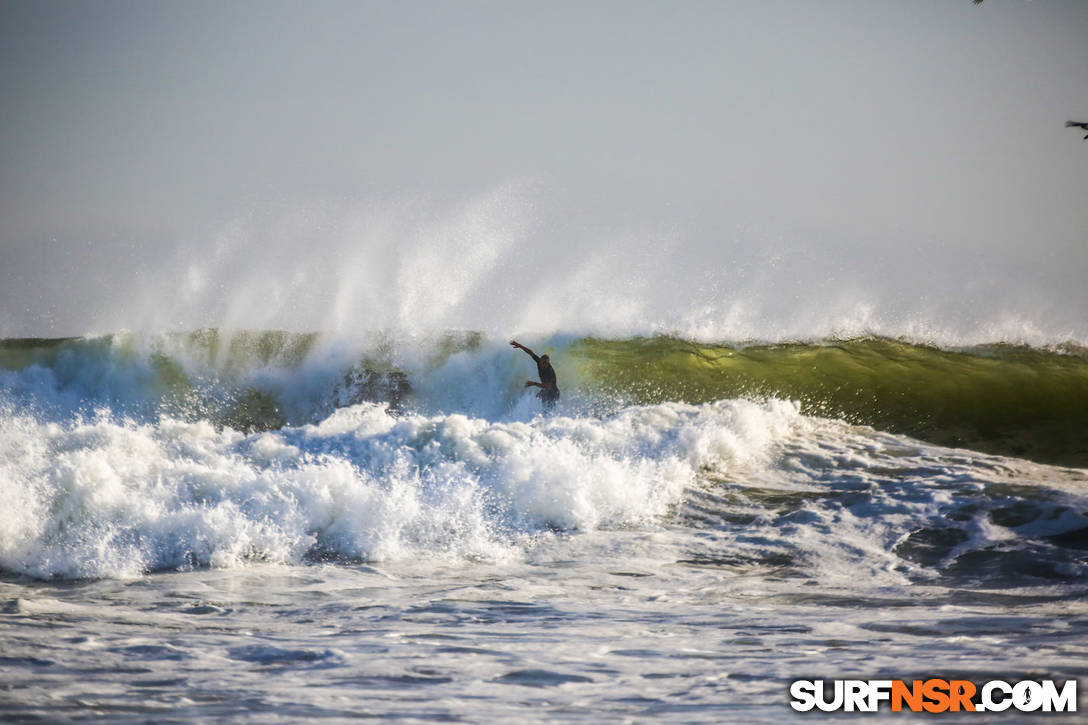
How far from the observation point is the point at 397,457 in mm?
9461

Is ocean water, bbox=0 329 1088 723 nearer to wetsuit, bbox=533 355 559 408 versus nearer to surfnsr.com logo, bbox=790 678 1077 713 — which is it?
surfnsr.com logo, bbox=790 678 1077 713

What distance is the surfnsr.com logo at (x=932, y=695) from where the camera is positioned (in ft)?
12.9

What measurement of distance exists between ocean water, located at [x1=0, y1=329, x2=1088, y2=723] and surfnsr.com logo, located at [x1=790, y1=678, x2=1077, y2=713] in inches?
5.3

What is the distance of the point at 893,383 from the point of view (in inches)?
594

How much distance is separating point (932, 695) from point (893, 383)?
38.9ft

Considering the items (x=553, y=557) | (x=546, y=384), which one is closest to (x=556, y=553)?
(x=553, y=557)

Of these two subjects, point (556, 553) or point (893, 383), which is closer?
point (556, 553)

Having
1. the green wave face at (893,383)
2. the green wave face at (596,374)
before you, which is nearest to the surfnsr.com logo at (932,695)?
the green wave face at (893,383)

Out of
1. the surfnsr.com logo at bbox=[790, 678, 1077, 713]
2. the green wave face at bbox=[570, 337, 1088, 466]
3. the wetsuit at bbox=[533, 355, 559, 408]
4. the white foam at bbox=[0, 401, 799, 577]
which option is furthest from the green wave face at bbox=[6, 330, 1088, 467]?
the surfnsr.com logo at bbox=[790, 678, 1077, 713]

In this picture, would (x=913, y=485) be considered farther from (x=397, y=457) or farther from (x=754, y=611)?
(x=397, y=457)

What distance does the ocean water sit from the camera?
14.4ft

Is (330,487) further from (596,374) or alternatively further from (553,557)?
(596,374)

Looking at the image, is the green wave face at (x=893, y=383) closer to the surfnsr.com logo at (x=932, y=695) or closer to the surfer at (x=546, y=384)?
the surfer at (x=546, y=384)

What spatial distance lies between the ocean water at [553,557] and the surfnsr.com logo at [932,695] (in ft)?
0.45
